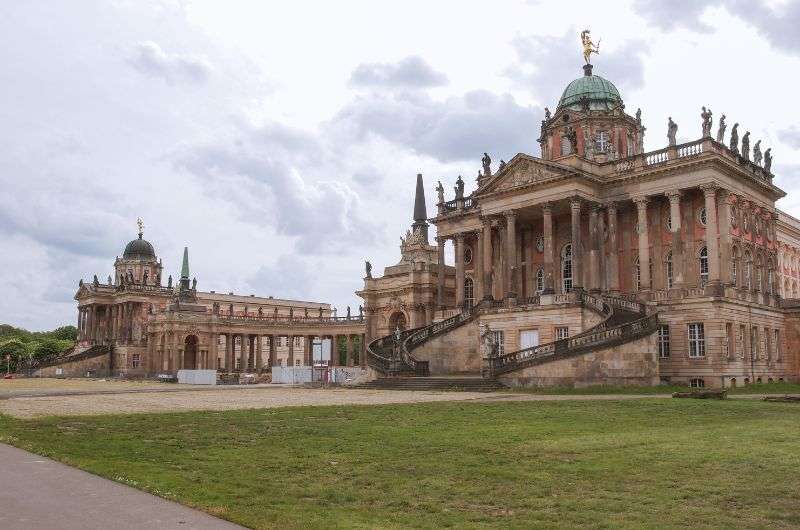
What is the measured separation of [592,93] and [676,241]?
20.2 m

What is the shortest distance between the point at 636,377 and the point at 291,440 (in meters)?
30.7

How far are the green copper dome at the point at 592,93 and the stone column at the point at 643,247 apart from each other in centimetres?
1544

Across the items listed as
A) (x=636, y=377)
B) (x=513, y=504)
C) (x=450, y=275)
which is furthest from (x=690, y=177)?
(x=513, y=504)

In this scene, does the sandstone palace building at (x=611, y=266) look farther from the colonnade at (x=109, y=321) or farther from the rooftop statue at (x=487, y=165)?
the colonnade at (x=109, y=321)

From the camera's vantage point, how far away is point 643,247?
54438mm

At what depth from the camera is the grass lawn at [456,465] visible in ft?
31.0

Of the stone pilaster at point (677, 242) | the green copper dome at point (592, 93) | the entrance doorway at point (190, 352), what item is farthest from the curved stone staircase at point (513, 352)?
the entrance doorway at point (190, 352)

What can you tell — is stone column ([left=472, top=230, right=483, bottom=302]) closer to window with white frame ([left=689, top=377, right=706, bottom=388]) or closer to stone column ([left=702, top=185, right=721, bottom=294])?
window with white frame ([left=689, top=377, right=706, bottom=388])

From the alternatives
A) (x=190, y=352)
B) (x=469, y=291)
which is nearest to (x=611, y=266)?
(x=469, y=291)

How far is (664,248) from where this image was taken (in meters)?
55.8

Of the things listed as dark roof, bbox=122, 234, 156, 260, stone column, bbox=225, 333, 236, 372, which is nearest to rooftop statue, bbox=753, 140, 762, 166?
stone column, bbox=225, 333, 236, 372

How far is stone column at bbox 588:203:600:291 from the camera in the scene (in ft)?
185

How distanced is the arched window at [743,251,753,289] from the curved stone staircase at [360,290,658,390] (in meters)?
10.5

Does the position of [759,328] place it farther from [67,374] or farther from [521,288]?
[67,374]
